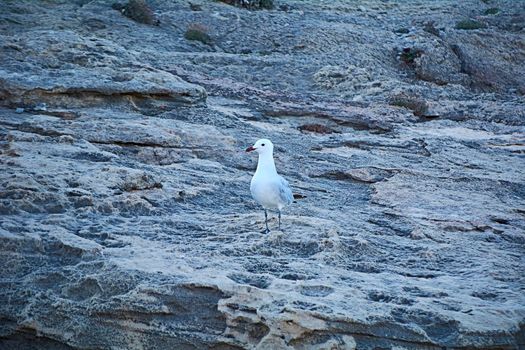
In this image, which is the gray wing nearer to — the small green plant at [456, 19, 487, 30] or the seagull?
the seagull

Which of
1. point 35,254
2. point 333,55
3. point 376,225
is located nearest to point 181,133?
point 376,225

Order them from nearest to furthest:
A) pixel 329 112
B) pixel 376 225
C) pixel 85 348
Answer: pixel 85 348, pixel 376 225, pixel 329 112

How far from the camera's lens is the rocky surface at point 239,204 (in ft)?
19.6

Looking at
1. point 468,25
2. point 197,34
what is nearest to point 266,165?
point 197,34

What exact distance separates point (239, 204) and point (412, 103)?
22.4 feet

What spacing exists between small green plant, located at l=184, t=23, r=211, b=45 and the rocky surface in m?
1.42

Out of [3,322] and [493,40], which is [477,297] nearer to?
[3,322]

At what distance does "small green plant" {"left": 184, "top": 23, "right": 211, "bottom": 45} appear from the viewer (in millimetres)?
19047

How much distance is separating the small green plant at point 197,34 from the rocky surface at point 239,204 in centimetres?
142

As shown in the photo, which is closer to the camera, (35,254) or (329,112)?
(35,254)

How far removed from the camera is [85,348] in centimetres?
600

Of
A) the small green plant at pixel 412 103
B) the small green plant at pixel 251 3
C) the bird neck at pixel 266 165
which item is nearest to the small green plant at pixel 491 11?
the small green plant at pixel 251 3

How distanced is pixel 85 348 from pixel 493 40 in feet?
57.9

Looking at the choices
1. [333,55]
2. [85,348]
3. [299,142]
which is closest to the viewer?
[85,348]
